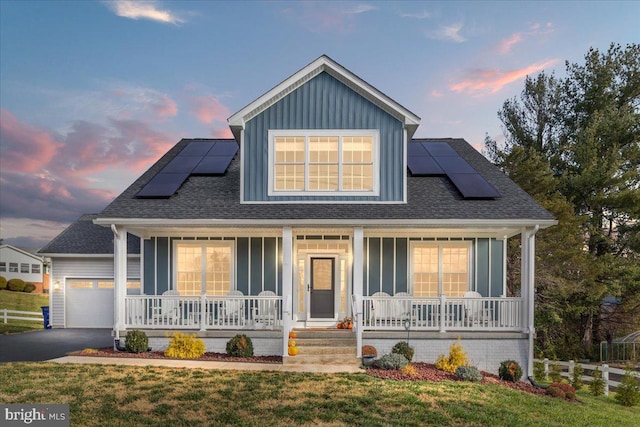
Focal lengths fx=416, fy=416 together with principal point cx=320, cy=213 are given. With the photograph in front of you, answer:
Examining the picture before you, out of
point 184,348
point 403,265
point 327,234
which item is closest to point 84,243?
point 184,348

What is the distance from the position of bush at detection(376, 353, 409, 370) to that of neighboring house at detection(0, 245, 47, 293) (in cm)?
4050

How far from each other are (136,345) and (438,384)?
7822 mm

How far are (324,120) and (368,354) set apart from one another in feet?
22.9

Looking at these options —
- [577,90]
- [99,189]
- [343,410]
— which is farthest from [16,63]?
[577,90]

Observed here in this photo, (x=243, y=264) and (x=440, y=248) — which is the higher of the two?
(x=440, y=248)

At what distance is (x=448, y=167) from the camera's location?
14617 mm

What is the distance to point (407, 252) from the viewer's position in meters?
13.7

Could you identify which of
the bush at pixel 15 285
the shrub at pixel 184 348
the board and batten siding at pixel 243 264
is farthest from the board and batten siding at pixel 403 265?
the bush at pixel 15 285

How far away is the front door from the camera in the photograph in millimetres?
13297

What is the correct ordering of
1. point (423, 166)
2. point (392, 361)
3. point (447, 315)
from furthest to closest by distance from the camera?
point (423, 166) → point (447, 315) → point (392, 361)

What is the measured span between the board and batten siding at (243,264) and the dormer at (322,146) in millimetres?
1830

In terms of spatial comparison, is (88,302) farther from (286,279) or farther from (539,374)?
(539,374)

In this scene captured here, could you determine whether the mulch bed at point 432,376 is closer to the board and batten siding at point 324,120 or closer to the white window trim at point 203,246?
the board and batten siding at point 324,120

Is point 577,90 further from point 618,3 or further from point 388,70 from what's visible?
point 388,70
